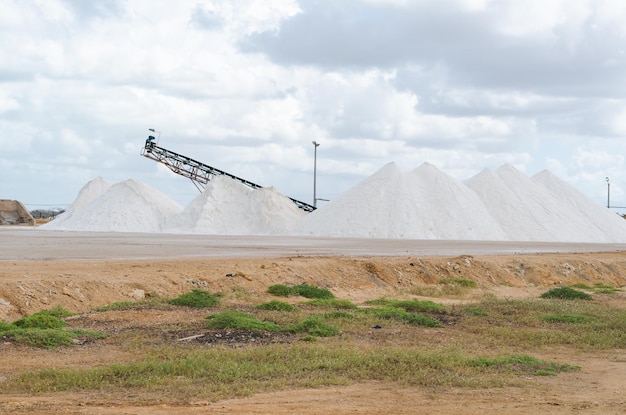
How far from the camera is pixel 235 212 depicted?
6184cm

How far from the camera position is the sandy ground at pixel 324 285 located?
7.52m

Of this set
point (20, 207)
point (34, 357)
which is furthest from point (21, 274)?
point (20, 207)

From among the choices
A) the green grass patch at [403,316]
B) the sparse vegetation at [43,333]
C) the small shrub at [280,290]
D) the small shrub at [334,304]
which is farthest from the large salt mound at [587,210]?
the sparse vegetation at [43,333]

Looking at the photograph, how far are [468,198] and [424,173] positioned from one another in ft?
16.8

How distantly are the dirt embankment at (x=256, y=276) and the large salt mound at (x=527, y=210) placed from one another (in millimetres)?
24144

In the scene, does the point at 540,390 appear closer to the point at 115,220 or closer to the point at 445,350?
the point at 445,350

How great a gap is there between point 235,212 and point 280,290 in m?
43.8

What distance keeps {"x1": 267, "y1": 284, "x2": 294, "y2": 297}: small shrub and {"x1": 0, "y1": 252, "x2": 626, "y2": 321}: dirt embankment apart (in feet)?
0.99

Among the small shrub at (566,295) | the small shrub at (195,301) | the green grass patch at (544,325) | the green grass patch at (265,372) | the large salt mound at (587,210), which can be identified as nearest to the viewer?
the green grass patch at (265,372)

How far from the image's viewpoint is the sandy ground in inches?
296

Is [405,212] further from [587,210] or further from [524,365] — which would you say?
[524,365]

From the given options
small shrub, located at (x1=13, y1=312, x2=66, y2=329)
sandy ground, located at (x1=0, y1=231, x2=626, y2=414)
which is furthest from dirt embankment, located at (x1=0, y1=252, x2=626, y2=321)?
small shrub, located at (x1=13, y1=312, x2=66, y2=329)

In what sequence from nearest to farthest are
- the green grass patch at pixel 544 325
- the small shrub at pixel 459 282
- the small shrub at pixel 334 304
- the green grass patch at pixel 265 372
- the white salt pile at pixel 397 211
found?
1. the green grass patch at pixel 265 372
2. the green grass patch at pixel 544 325
3. the small shrub at pixel 334 304
4. the small shrub at pixel 459 282
5. the white salt pile at pixel 397 211

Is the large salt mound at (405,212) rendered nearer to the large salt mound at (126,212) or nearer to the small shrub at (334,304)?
the large salt mound at (126,212)
